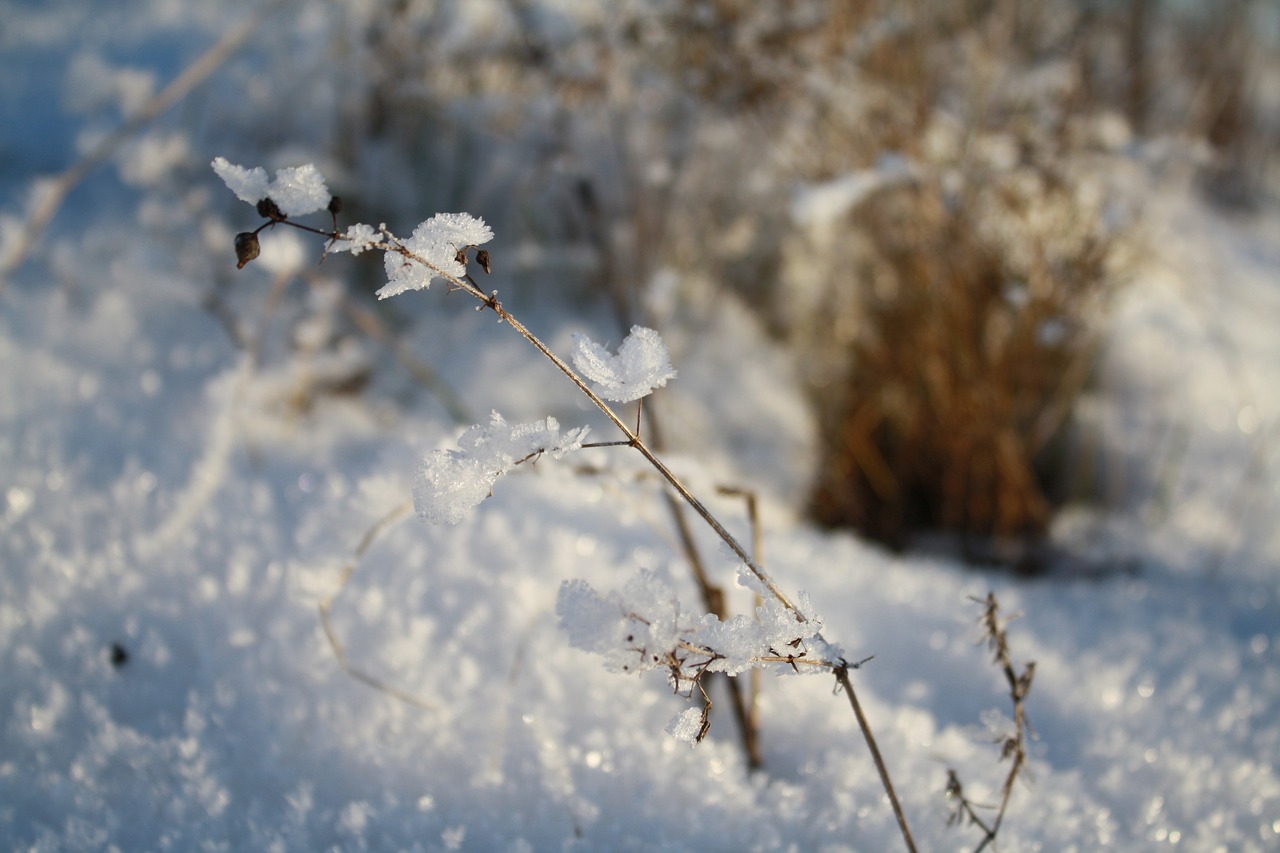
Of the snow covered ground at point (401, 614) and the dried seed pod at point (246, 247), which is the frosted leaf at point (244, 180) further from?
the snow covered ground at point (401, 614)

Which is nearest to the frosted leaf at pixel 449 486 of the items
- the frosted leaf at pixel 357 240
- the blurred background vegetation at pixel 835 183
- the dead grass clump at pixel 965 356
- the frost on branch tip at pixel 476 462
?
the frost on branch tip at pixel 476 462

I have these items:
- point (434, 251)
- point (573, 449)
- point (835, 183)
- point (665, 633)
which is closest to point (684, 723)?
point (665, 633)

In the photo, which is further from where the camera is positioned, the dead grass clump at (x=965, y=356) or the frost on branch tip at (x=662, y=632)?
the dead grass clump at (x=965, y=356)

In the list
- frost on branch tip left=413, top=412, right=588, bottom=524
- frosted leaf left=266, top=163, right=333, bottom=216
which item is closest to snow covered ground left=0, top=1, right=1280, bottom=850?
frost on branch tip left=413, top=412, right=588, bottom=524

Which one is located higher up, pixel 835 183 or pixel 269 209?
pixel 835 183

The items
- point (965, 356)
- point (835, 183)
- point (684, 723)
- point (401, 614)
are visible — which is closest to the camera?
point (684, 723)

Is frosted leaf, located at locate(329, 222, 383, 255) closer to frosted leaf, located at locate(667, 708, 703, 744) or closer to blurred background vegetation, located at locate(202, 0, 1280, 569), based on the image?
frosted leaf, located at locate(667, 708, 703, 744)

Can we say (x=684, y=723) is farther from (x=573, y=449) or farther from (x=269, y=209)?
(x=269, y=209)
